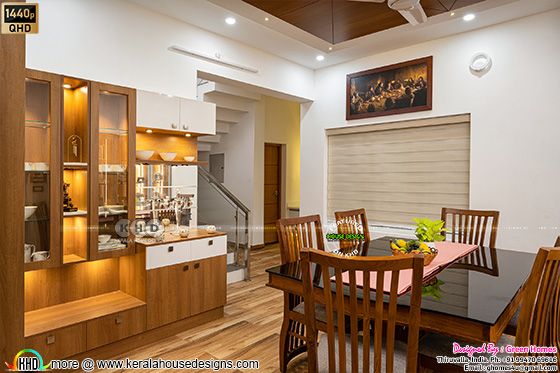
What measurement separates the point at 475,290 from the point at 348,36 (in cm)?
266

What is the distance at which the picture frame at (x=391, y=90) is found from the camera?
4.01 m

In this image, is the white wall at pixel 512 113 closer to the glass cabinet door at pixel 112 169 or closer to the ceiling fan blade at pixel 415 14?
the ceiling fan blade at pixel 415 14

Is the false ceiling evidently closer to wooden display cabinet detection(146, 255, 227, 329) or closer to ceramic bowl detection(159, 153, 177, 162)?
ceramic bowl detection(159, 153, 177, 162)

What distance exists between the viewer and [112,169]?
2.74 meters

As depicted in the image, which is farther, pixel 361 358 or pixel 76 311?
pixel 76 311

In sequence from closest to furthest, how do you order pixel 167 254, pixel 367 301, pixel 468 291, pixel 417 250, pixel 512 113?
pixel 367 301 < pixel 468 291 < pixel 417 250 < pixel 167 254 < pixel 512 113

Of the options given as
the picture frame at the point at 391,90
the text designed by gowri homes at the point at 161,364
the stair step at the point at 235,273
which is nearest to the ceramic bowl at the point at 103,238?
the text designed by gowri homes at the point at 161,364

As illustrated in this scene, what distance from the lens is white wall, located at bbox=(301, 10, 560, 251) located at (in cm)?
326

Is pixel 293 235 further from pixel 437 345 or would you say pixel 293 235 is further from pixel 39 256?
pixel 39 256

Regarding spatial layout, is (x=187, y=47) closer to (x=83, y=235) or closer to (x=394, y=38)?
(x=83, y=235)

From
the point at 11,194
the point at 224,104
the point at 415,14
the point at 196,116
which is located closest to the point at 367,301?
the point at 11,194

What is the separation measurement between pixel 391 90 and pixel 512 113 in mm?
→ 1299

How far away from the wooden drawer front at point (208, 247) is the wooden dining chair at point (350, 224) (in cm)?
109

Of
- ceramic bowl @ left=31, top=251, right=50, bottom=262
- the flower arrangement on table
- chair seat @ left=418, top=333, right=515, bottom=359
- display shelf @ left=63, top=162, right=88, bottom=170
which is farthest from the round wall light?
ceramic bowl @ left=31, top=251, right=50, bottom=262
